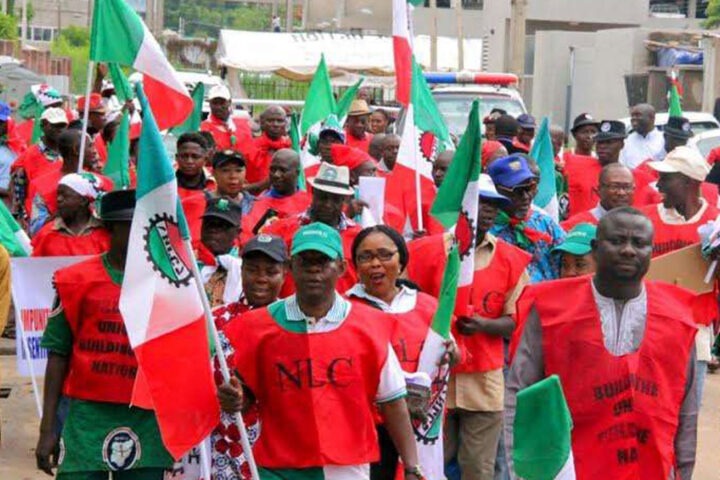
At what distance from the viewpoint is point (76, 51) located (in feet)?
249

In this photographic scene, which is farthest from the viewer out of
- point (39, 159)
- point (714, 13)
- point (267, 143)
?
point (714, 13)

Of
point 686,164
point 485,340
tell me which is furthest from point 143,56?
point 686,164

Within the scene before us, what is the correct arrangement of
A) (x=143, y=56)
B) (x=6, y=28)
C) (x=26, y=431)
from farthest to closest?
(x=6, y=28) < (x=26, y=431) < (x=143, y=56)

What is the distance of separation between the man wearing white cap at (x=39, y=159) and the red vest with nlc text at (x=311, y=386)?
7.37 meters

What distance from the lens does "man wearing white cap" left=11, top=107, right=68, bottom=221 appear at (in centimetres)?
1276

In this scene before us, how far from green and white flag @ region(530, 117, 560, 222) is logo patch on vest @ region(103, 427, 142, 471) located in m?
4.68

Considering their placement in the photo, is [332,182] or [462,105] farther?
[462,105]

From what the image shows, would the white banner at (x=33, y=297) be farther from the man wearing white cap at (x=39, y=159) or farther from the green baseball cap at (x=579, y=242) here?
the man wearing white cap at (x=39, y=159)

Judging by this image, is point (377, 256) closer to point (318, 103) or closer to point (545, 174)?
point (545, 174)

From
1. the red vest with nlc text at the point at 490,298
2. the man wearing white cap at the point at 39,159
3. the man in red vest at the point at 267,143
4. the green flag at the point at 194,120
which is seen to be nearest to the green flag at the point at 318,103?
the man in red vest at the point at 267,143

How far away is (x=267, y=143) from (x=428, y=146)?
3.02m

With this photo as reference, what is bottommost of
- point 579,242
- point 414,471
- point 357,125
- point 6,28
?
point 414,471

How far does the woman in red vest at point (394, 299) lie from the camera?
6508 millimetres

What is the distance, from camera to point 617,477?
539 centimetres
